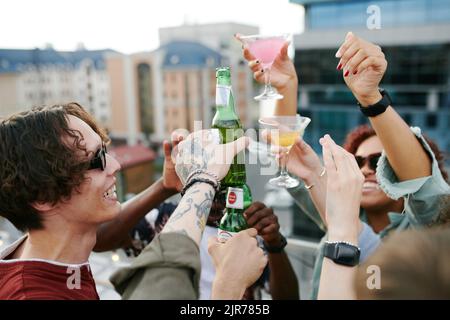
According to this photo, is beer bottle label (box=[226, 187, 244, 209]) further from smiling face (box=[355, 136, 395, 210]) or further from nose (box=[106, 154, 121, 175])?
smiling face (box=[355, 136, 395, 210])

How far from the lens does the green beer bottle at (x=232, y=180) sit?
1.71m

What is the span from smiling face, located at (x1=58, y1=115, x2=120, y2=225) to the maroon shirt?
0.65 feet

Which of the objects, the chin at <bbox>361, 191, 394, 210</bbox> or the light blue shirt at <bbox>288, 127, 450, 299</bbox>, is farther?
the chin at <bbox>361, 191, 394, 210</bbox>

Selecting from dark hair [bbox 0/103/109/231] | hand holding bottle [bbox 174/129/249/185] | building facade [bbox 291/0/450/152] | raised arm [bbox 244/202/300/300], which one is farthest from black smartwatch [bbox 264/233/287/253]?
building facade [bbox 291/0/450/152]

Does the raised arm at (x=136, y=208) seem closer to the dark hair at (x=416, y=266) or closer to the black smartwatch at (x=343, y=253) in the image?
the black smartwatch at (x=343, y=253)

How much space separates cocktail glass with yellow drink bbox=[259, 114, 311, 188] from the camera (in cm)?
182

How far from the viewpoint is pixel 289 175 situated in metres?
2.01

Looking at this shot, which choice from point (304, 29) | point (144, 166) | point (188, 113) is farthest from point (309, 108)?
point (188, 113)

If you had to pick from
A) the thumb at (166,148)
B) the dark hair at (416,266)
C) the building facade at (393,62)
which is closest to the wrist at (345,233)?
the dark hair at (416,266)

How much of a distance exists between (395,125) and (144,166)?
62.8ft

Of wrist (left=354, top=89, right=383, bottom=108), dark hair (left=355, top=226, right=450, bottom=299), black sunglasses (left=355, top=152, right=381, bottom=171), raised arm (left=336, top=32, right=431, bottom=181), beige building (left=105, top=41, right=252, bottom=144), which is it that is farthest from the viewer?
beige building (left=105, top=41, right=252, bottom=144)

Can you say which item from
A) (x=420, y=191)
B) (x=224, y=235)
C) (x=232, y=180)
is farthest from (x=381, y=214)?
(x=224, y=235)

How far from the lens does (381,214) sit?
2.55 m

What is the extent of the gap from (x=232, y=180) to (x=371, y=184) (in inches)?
36.8
